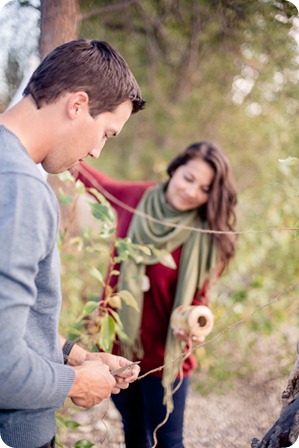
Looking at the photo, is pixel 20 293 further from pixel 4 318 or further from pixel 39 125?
pixel 39 125

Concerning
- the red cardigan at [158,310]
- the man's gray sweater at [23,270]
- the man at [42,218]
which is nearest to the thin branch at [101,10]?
the man at [42,218]

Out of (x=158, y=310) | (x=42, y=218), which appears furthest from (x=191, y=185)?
(x=42, y=218)

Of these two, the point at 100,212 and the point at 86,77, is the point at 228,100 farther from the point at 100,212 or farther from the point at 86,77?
the point at 86,77

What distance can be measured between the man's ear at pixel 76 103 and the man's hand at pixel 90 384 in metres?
0.47

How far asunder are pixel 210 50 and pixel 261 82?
0.47 m

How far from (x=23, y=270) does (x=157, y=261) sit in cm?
115

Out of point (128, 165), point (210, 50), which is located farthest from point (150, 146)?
point (210, 50)

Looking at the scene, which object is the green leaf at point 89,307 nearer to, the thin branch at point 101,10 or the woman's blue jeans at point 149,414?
the woman's blue jeans at point 149,414

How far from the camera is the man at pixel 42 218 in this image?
2.47 ft

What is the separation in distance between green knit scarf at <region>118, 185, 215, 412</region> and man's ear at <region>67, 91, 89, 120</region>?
88cm

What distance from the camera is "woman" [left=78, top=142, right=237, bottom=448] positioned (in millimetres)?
1727

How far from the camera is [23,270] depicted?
2.49ft

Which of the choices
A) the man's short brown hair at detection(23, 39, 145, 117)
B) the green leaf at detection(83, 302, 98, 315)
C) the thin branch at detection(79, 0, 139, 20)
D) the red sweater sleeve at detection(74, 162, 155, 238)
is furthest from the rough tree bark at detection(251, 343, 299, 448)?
→ the thin branch at detection(79, 0, 139, 20)

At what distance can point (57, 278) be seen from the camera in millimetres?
908
